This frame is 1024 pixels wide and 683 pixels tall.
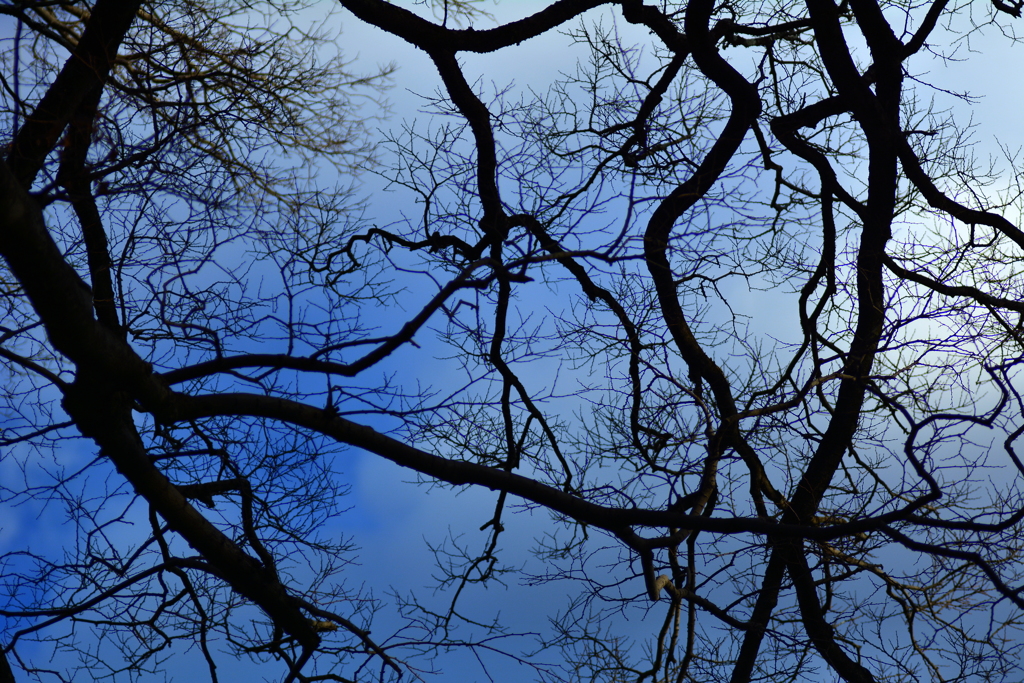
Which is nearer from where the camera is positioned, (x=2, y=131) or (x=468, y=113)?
(x=2, y=131)

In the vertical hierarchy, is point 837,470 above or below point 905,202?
below

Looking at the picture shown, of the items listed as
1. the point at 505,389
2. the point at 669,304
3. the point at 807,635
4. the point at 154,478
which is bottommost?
the point at 154,478

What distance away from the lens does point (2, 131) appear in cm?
385

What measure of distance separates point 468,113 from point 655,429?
7.79 ft

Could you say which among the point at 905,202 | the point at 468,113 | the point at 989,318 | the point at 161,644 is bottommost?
the point at 161,644

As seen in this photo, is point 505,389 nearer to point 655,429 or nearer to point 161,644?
point 655,429

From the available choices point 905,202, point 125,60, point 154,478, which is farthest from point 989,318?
point 125,60

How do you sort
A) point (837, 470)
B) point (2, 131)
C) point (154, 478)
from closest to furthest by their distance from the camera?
point (154, 478)
point (2, 131)
point (837, 470)

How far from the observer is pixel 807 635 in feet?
14.1

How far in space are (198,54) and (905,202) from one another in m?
4.92

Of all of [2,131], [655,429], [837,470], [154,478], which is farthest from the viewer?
[837,470]

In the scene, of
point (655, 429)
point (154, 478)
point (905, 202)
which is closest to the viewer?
point (154, 478)

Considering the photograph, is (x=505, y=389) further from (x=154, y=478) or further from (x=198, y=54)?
(x=198, y=54)

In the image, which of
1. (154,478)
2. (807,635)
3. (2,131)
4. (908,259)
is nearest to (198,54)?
(2,131)
